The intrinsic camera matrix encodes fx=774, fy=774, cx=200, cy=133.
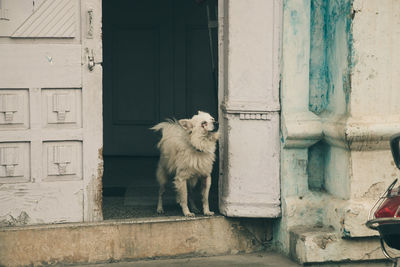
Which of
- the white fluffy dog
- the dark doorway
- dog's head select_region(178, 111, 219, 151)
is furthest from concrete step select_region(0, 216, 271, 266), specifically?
the dark doorway

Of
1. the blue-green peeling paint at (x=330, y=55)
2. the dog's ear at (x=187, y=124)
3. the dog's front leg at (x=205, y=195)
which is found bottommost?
the dog's front leg at (x=205, y=195)

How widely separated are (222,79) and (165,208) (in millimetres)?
1482

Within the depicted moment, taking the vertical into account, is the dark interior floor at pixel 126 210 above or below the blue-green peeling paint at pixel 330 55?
below

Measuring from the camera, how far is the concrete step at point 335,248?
6.63 metres

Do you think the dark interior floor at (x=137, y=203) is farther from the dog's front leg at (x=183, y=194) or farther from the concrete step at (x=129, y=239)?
the concrete step at (x=129, y=239)

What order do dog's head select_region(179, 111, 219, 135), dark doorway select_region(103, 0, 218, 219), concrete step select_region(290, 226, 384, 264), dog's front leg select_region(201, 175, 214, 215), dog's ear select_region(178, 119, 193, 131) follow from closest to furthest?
1. concrete step select_region(290, 226, 384, 264)
2. dog's head select_region(179, 111, 219, 135)
3. dog's ear select_region(178, 119, 193, 131)
4. dog's front leg select_region(201, 175, 214, 215)
5. dark doorway select_region(103, 0, 218, 219)

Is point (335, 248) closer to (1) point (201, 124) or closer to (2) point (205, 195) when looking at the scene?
(2) point (205, 195)

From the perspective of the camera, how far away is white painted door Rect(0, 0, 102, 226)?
6555 mm

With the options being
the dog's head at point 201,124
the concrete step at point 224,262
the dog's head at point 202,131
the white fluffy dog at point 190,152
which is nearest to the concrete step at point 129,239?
the concrete step at point 224,262

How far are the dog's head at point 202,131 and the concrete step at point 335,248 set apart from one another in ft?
3.91

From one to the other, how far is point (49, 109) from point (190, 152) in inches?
53.6

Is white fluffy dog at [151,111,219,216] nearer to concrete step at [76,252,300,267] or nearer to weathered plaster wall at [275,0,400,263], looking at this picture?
concrete step at [76,252,300,267]

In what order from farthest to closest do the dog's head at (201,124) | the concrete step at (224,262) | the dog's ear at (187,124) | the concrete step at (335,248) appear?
the dog's ear at (187,124), the dog's head at (201,124), the concrete step at (224,262), the concrete step at (335,248)

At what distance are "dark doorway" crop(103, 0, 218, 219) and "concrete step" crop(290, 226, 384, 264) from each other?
418 cm
